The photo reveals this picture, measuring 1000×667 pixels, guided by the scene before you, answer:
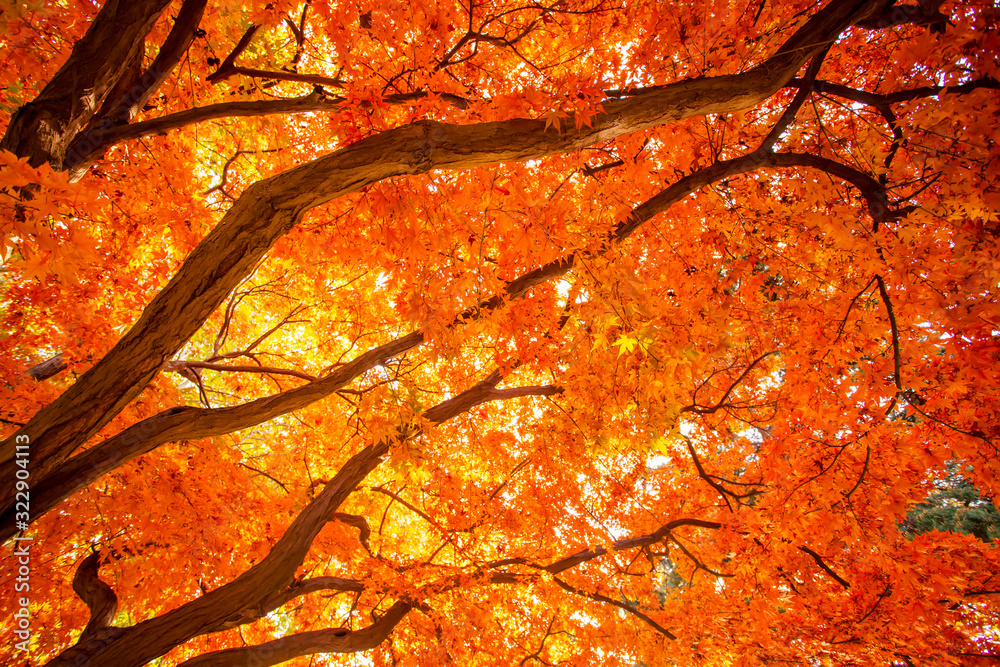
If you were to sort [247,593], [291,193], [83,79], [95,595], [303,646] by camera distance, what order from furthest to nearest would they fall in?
[303,646] < [95,595] < [247,593] < [83,79] < [291,193]

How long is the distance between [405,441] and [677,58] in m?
3.68

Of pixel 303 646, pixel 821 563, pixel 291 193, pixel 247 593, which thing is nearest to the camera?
pixel 291 193

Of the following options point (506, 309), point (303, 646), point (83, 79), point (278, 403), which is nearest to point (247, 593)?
point (303, 646)

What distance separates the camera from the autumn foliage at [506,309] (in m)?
2.35

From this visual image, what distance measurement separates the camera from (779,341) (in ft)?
14.6

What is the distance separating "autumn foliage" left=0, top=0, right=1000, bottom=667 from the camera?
235 cm

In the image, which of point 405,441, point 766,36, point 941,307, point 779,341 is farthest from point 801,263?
point 405,441

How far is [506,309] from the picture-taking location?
11.4 ft

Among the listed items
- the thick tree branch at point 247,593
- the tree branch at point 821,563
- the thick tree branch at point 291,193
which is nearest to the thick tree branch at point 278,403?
the thick tree branch at point 291,193

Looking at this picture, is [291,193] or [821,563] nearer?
[291,193]

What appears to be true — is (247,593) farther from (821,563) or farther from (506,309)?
(821,563)

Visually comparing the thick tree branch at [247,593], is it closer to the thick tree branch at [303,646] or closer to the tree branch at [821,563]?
the thick tree branch at [303,646]

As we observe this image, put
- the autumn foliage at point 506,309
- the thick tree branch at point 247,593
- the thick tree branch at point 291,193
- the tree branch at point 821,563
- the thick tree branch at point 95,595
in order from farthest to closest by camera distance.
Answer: the tree branch at point 821,563 < the thick tree branch at point 95,595 < the thick tree branch at point 247,593 < the autumn foliage at point 506,309 < the thick tree branch at point 291,193

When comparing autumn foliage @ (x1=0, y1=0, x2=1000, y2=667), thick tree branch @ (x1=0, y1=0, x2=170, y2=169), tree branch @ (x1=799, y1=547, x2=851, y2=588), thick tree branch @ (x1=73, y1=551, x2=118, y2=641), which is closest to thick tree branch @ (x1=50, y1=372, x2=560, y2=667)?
autumn foliage @ (x1=0, y1=0, x2=1000, y2=667)
